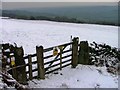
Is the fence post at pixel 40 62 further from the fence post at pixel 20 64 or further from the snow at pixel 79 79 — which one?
the fence post at pixel 20 64

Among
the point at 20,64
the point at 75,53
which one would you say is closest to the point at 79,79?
the point at 75,53

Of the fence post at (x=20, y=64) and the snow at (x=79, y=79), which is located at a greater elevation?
the fence post at (x=20, y=64)

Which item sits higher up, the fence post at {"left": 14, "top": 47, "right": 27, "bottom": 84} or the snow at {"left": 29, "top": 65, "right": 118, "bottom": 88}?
the fence post at {"left": 14, "top": 47, "right": 27, "bottom": 84}

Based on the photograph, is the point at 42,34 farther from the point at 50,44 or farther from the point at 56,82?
the point at 56,82

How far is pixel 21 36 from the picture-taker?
66.4 ft

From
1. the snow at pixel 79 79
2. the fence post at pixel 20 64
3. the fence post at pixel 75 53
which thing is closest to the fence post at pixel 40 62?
the snow at pixel 79 79

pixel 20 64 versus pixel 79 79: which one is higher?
pixel 20 64

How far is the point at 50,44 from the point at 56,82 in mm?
7447

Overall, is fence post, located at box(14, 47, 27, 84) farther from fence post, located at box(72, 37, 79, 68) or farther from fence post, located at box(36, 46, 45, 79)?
fence post, located at box(72, 37, 79, 68)

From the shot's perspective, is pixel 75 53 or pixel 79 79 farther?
pixel 75 53

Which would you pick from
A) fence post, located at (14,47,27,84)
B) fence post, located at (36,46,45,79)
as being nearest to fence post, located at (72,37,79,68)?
fence post, located at (36,46,45,79)

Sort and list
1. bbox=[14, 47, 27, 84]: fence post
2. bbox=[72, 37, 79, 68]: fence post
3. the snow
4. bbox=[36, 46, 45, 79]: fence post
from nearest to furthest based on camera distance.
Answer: bbox=[14, 47, 27, 84]: fence post, the snow, bbox=[36, 46, 45, 79]: fence post, bbox=[72, 37, 79, 68]: fence post

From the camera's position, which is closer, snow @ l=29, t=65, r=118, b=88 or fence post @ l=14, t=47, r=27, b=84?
fence post @ l=14, t=47, r=27, b=84

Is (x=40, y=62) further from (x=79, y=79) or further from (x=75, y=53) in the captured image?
(x=75, y=53)
